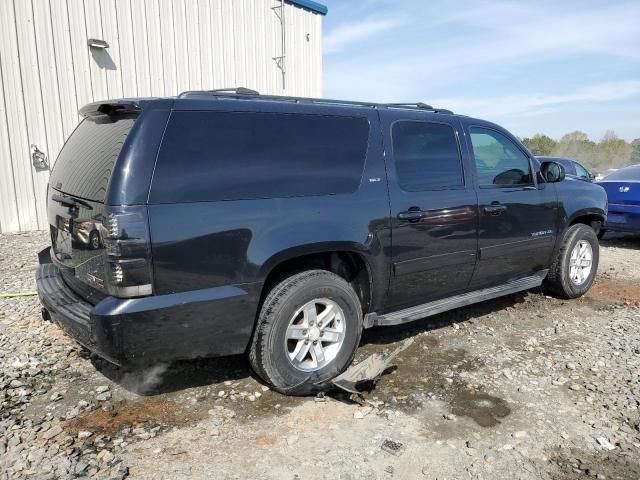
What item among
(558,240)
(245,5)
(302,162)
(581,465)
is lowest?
(581,465)

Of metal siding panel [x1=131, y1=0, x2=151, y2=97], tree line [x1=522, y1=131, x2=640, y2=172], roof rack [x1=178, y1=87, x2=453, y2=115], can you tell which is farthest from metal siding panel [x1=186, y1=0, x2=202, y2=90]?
tree line [x1=522, y1=131, x2=640, y2=172]

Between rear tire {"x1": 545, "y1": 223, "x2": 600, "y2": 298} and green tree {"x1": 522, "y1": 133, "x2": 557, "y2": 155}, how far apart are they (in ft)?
94.8

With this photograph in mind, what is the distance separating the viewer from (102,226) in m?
2.73

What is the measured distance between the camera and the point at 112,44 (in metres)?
8.95

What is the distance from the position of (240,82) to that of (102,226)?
29.5 feet

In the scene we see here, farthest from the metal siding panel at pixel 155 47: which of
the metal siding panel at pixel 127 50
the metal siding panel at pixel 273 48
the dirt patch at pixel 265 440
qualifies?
the dirt patch at pixel 265 440

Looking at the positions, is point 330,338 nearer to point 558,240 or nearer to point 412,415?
point 412,415

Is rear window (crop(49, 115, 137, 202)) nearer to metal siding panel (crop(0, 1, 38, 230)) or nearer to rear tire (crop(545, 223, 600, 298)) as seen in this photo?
rear tire (crop(545, 223, 600, 298))

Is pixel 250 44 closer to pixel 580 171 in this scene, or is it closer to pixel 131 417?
pixel 131 417

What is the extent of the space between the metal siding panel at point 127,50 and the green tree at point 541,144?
28.3 m

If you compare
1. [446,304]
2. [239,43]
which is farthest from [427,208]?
[239,43]

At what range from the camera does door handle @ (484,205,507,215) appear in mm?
4355

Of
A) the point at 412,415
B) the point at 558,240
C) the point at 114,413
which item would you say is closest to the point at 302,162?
the point at 412,415

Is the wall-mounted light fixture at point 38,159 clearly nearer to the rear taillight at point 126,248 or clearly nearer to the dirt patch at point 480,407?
the rear taillight at point 126,248
